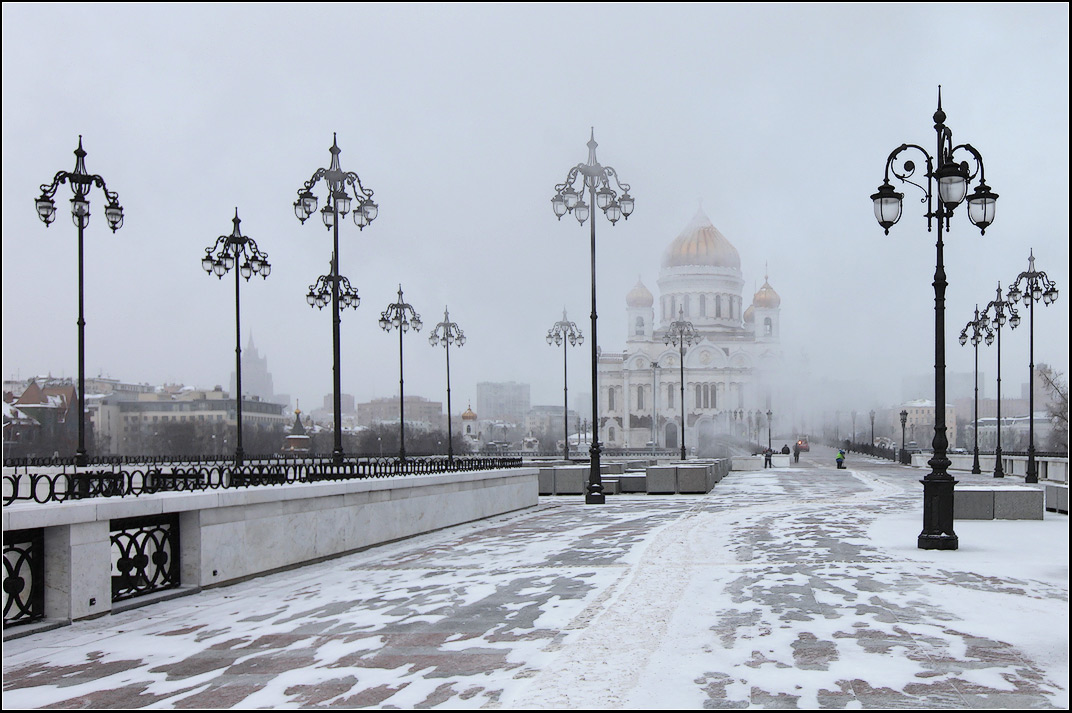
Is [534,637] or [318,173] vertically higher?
[318,173]

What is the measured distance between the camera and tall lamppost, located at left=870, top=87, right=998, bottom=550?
41.4 feet

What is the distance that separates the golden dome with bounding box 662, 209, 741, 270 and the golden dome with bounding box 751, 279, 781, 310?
681 centimetres

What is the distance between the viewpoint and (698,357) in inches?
5039

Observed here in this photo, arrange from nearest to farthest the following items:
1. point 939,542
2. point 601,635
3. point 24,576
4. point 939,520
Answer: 1. point 601,635
2. point 24,576
3. point 939,542
4. point 939,520

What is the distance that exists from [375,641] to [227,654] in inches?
44.7

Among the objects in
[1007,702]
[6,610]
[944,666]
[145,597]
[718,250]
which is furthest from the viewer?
[718,250]

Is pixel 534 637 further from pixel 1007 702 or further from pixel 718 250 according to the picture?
pixel 718 250

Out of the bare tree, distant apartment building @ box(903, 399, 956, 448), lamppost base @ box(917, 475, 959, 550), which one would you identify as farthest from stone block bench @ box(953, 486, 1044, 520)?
distant apartment building @ box(903, 399, 956, 448)

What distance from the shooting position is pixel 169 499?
34.1ft

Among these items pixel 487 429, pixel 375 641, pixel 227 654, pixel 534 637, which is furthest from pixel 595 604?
pixel 487 429

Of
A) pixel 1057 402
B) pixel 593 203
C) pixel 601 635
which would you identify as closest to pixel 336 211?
pixel 593 203

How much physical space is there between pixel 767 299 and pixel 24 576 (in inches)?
5098

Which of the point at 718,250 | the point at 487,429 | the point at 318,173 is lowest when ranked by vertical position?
the point at 487,429

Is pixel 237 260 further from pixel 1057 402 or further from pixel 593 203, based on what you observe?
pixel 1057 402
